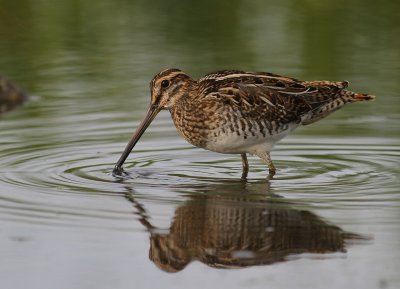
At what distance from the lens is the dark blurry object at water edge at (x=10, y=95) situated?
12.6 meters

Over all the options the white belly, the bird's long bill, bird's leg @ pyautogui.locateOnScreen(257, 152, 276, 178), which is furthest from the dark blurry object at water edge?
bird's leg @ pyautogui.locateOnScreen(257, 152, 276, 178)

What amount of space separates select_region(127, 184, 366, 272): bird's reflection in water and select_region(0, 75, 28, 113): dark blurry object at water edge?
4467 millimetres

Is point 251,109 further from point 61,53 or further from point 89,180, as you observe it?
point 61,53

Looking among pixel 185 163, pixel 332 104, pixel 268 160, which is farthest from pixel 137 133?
pixel 332 104

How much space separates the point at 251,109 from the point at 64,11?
7.53 metres

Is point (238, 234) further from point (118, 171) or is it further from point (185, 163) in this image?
point (185, 163)

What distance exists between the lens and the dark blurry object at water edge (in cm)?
1264

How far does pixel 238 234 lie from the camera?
24.4 feet

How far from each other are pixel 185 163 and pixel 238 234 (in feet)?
9.07

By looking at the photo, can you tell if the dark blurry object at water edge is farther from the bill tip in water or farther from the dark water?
the bill tip in water

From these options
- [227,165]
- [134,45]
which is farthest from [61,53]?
[227,165]

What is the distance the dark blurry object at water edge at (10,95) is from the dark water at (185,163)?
0.26 metres

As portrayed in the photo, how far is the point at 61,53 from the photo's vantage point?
15.2 metres

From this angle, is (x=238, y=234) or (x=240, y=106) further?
(x=240, y=106)
